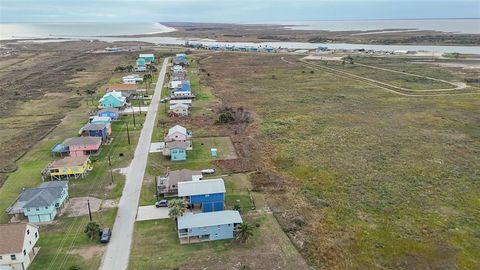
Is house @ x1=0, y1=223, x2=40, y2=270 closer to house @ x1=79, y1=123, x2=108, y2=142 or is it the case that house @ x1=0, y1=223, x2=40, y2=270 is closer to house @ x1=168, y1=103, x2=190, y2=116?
house @ x1=79, y1=123, x2=108, y2=142

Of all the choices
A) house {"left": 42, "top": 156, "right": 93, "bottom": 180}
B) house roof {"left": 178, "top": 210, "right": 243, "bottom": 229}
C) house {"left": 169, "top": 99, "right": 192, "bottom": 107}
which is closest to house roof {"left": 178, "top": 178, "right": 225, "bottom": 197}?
house roof {"left": 178, "top": 210, "right": 243, "bottom": 229}

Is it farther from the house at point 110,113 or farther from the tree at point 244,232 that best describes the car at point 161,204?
the house at point 110,113

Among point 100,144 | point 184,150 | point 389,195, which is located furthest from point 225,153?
point 389,195

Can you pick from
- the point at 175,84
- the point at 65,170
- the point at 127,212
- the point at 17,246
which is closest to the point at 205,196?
the point at 127,212

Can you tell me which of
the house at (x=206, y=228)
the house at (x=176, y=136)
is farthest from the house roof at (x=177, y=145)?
the house at (x=206, y=228)

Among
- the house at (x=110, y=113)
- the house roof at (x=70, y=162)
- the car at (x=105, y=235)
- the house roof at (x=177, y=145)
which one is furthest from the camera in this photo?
the house at (x=110, y=113)

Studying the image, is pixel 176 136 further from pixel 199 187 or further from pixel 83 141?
pixel 199 187
